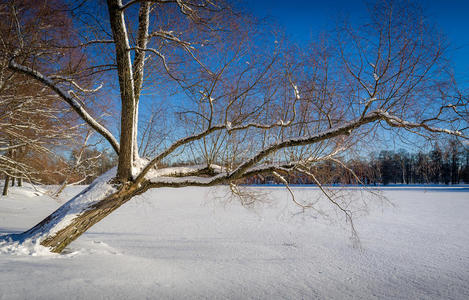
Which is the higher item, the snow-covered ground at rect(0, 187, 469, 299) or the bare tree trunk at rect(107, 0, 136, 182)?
the bare tree trunk at rect(107, 0, 136, 182)

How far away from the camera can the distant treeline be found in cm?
332

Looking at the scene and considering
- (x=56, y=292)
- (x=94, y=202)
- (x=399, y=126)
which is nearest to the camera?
(x=56, y=292)

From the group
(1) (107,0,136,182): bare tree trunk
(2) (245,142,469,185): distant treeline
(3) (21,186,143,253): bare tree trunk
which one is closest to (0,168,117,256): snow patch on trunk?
(3) (21,186,143,253): bare tree trunk

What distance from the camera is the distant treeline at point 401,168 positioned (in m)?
3.32

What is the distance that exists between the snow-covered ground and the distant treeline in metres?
0.63

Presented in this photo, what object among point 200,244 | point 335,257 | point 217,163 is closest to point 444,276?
point 335,257

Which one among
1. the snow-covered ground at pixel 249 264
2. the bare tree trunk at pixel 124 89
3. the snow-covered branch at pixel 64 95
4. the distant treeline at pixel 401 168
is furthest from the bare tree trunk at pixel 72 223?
the distant treeline at pixel 401 168

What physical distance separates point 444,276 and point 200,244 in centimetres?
512

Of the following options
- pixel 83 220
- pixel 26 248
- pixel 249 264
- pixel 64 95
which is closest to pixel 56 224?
pixel 83 220

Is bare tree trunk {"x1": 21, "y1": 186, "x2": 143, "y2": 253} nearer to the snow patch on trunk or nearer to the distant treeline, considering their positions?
the snow patch on trunk

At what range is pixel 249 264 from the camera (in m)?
5.20

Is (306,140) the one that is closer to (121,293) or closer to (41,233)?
(121,293)

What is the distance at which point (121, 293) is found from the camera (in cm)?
296

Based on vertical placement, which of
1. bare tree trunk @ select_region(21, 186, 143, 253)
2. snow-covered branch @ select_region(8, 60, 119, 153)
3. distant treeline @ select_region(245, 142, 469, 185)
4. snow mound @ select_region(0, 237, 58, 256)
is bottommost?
snow mound @ select_region(0, 237, 58, 256)
